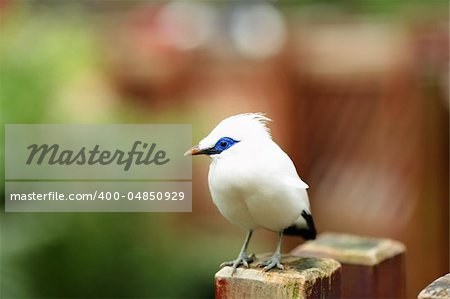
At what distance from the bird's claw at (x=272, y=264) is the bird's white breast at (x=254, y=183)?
0.05 m

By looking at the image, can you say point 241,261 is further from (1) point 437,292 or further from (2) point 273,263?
(1) point 437,292

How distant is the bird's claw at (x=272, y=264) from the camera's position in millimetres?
894

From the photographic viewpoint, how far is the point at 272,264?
91cm

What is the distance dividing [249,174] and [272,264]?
11cm

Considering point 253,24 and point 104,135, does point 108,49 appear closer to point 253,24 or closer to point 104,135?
point 104,135

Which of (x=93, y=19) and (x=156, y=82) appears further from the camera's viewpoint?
(x=93, y=19)

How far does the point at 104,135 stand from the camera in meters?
1.80

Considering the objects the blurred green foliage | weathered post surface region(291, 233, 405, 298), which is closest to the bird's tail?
weathered post surface region(291, 233, 405, 298)

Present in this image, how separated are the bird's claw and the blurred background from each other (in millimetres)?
911

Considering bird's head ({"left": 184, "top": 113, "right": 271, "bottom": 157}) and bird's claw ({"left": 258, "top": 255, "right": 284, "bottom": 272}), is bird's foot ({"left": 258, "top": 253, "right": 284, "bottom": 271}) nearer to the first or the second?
bird's claw ({"left": 258, "top": 255, "right": 284, "bottom": 272})

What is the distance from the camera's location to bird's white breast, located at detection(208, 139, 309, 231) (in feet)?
2.91

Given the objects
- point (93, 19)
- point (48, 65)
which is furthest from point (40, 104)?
point (93, 19)

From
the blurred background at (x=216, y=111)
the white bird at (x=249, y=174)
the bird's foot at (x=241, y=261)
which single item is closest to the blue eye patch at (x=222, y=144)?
the white bird at (x=249, y=174)

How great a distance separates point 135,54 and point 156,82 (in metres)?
0.15
